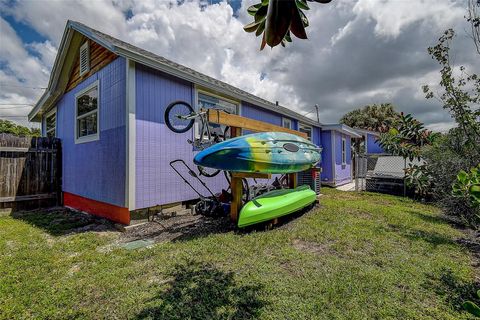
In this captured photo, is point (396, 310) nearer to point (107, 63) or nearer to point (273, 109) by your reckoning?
point (107, 63)

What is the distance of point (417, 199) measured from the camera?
7793mm

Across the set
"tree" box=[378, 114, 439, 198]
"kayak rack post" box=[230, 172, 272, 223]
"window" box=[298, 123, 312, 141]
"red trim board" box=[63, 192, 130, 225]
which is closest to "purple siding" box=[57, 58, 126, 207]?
"red trim board" box=[63, 192, 130, 225]

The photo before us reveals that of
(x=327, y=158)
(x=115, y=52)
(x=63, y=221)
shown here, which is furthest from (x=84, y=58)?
(x=327, y=158)

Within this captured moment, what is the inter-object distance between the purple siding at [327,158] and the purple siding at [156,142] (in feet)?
28.0

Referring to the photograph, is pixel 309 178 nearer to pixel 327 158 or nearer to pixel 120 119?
pixel 327 158

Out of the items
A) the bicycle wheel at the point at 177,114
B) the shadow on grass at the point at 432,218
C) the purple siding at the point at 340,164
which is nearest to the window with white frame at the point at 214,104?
the bicycle wheel at the point at 177,114

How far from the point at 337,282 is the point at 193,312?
5.13 ft

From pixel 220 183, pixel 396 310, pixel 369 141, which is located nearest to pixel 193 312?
pixel 396 310

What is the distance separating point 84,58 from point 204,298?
7.18 metres

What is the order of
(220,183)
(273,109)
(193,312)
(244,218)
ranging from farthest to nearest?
(273,109)
(220,183)
(244,218)
(193,312)

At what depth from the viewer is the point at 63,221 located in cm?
534

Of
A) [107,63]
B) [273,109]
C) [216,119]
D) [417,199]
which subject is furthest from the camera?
[273,109]

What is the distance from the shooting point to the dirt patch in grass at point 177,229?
404 cm

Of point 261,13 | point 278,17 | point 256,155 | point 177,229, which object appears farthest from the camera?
point 177,229
